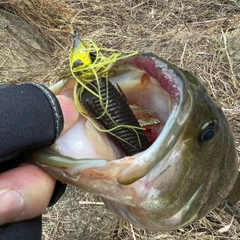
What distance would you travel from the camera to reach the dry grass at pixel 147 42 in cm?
268

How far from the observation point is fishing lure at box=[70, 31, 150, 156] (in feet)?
3.86

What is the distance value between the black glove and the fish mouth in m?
0.06

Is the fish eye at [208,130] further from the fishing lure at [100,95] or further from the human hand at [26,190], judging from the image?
the human hand at [26,190]

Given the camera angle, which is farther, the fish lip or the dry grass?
the dry grass

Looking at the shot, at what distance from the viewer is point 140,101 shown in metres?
1.35

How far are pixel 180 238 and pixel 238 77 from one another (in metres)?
1.33

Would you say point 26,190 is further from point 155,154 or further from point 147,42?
point 147,42

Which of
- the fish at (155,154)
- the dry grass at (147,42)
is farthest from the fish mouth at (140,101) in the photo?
the dry grass at (147,42)

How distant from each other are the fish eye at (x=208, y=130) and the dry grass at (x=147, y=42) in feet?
4.87

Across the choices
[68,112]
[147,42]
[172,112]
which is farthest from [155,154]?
[147,42]

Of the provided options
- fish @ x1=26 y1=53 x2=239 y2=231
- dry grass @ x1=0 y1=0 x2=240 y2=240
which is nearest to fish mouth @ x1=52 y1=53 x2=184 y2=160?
fish @ x1=26 y1=53 x2=239 y2=231

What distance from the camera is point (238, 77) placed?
3434 millimetres

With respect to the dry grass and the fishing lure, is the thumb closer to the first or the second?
the fishing lure

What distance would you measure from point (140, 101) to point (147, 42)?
3.03 metres
